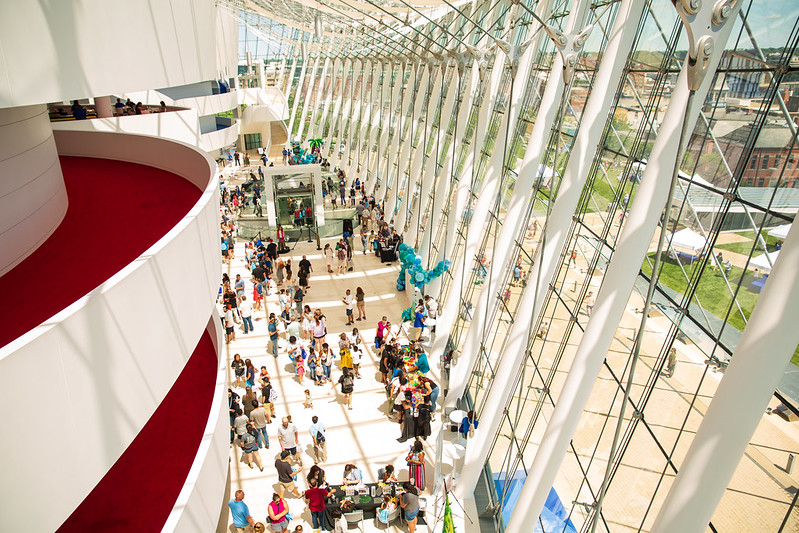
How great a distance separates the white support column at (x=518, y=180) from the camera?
10.1 metres

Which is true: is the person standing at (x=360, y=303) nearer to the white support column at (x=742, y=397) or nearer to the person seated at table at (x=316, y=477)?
the person seated at table at (x=316, y=477)

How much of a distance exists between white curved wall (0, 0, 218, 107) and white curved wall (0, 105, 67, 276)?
1.38m

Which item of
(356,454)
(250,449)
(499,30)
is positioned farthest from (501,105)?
(250,449)

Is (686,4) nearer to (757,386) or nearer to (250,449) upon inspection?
(757,386)

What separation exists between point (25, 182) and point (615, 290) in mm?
7134

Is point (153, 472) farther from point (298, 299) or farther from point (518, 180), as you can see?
point (298, 299)

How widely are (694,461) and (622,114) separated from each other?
6.13 meters

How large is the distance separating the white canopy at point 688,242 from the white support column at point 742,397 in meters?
2.33

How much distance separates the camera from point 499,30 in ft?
54.6

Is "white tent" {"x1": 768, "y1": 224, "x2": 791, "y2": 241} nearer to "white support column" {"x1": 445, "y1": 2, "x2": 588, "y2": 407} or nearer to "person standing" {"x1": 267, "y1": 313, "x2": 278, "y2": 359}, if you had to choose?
"white support column" {"x1": 445, "y1": 2, "x2": 588, "y2": 407}

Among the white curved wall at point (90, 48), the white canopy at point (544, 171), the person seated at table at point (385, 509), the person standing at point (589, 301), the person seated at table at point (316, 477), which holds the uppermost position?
the white curved wall at point (90, 48)

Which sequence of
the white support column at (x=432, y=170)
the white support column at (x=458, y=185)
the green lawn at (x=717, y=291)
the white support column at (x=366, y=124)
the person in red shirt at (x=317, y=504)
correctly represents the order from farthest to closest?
1. the white support column at (x=366, y=124)
2. the white support column at (x=432, y=170)
3. the white support column at (x=458, y=185)
4. the person in red shirt at (x=317, y=504)
5. the green lawn at (x=717, y=291)

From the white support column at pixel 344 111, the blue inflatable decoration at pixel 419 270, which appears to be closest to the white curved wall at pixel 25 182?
the blue inflatable decoration at pixel 419 270

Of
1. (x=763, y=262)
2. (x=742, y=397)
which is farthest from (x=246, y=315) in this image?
(x=742, y=397)
